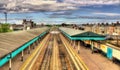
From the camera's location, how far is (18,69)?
34.2 meters

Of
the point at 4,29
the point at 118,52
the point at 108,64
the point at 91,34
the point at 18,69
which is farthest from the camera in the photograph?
the point at 4,29

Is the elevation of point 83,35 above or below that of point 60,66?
above

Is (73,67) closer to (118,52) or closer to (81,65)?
(81,65)

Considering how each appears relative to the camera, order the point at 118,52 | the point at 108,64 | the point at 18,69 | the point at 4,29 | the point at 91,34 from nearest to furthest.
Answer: the point at 18,69, the point at 118,52, the point at 108,64, the point at 91,34, the point at 4,29

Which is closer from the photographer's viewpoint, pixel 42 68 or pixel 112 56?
pixel 42 68

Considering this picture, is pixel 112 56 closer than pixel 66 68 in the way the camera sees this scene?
No

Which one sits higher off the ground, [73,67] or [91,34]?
[91,34]

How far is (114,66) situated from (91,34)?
18.3 metres

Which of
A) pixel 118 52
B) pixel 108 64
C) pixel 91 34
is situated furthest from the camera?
pixel 91 34

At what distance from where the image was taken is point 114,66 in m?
37.8

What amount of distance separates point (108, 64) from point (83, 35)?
1691cm

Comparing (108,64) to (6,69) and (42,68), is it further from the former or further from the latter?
(6,69)

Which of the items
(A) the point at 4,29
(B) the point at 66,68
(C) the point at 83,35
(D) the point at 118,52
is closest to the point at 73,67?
(B) the point at 66,68

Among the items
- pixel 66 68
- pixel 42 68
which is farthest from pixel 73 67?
pixel 42 68
